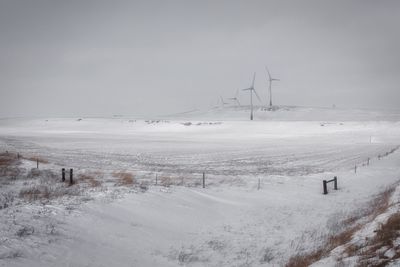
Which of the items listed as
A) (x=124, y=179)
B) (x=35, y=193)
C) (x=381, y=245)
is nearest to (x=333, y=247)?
(x=381, y=245)

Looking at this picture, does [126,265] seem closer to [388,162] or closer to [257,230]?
[257,230]

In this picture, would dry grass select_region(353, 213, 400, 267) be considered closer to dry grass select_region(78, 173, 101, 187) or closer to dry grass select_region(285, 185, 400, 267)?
dry grass select_region(285, 185, 400, 267)

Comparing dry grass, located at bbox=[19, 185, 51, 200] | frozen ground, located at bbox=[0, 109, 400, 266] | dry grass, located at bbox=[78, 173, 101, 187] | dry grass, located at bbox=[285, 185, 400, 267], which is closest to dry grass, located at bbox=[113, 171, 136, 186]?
frozen ground, located at bbox=[0, 109, 400, 266]

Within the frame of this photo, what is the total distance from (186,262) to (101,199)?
6.25 metres

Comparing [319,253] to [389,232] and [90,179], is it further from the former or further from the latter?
[90,179]

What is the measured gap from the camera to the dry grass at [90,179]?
20891 mm

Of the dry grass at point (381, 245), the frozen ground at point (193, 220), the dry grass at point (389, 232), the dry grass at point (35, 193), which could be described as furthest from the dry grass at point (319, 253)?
the dry grass at point (35, 193)

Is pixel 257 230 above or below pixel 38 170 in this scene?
below

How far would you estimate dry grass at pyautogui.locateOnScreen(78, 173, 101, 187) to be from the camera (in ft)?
68.5

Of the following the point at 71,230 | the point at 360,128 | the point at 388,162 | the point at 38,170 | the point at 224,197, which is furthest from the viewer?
the point at 360,128

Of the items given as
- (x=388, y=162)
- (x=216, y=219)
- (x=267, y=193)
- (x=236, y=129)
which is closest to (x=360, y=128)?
(x=236, y=129)

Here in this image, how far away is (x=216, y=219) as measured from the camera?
16.7m

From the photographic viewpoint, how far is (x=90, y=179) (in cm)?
2330

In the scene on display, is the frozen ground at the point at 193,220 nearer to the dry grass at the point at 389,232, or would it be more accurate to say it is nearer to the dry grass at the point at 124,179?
the dry grass at the point at 124,179
